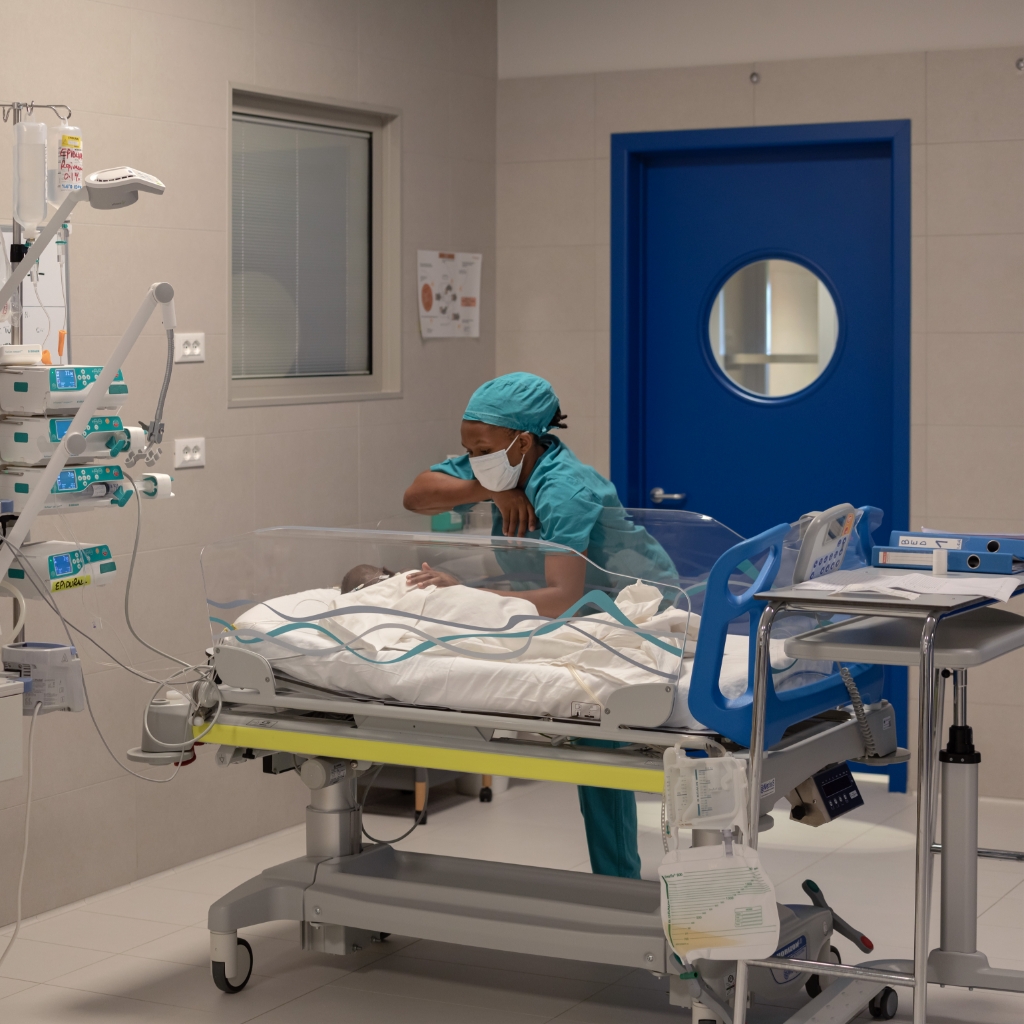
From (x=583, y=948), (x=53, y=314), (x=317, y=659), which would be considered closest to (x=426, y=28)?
(x=53, y=314)

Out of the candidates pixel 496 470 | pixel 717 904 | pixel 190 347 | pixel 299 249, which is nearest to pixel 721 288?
pixel 299 249

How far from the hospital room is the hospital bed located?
11mm

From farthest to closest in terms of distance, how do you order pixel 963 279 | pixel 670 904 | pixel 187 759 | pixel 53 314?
pixel 963 279, pixel 53 314, pixel 187 759, pixel 670 904

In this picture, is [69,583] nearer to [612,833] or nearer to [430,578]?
[430,578]

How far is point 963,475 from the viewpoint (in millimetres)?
4883

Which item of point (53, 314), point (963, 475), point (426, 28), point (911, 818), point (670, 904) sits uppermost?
point (426, 28)

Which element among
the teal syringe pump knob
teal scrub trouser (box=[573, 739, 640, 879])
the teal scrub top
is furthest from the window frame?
teal scrub trouser (box=[573, 739, 640, 879])

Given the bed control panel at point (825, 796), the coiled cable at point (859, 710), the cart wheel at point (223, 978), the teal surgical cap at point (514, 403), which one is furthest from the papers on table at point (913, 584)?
the cart wheel at point (223, 978)

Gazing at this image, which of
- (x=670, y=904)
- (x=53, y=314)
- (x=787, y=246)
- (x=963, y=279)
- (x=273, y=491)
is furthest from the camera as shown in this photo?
(x=787, y=246)

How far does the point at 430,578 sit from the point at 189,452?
136 centimetres

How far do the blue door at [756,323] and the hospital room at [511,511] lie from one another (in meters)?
0.02

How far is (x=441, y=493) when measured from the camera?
3.63 m

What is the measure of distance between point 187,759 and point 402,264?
88.1 inches

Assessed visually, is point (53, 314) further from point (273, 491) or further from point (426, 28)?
point (426, 28)
